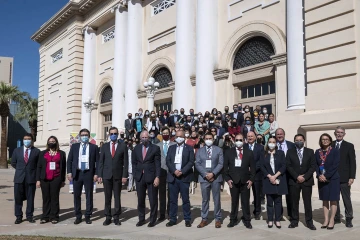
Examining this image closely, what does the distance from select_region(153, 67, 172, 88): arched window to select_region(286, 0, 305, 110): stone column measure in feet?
30.7

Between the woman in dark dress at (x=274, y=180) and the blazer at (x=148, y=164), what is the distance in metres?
2.17

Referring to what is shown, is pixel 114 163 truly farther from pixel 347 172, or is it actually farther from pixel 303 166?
pixel 347 172

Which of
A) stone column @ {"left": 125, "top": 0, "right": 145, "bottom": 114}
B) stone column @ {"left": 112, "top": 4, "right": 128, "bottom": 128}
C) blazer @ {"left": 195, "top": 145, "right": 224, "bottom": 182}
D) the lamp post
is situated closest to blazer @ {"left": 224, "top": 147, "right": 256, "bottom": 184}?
blazer @ {"left": 195, "top": 145, "right": 224, "bottom": 182}

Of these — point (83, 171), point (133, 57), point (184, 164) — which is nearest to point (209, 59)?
point (133, 57)

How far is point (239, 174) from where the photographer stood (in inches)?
303

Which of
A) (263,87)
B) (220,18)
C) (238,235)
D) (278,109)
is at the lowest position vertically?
(238,235)

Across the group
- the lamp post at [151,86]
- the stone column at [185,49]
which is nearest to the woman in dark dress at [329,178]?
the lamp post at [151,86]

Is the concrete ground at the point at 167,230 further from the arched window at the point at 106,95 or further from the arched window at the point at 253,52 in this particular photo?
the arched window at the point at 106,95

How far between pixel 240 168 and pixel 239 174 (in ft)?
0.39

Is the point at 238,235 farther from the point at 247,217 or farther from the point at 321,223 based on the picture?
the point at 321,223

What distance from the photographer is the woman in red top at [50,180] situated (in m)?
8.39

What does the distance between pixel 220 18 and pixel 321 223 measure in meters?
13.5

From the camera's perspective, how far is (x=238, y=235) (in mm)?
6926

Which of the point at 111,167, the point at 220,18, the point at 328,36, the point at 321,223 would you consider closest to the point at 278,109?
the point at 328,36
